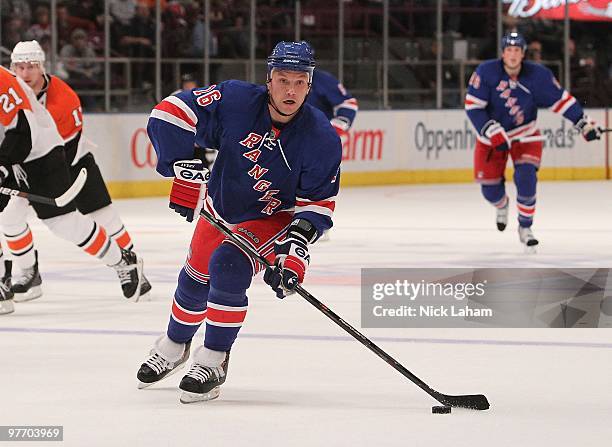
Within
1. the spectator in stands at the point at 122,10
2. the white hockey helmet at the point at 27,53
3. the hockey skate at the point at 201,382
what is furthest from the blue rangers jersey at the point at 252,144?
the spectator in stands at the point at 122,10

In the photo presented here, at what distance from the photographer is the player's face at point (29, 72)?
22.1 ft

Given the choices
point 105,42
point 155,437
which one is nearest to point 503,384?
point 155,437

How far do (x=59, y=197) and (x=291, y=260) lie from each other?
7.62 feet

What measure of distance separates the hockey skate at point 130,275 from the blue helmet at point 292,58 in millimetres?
2553

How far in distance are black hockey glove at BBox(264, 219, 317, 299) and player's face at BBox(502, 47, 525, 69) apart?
5.08m

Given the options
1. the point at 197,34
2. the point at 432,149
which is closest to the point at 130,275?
the point at 197,34

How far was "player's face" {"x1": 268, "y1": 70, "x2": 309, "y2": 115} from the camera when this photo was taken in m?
4.36

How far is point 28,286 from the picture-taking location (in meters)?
6.88

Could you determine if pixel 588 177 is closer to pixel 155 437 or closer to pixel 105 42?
pixel 105 42

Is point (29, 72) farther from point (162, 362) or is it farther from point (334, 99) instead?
point (334, 99)

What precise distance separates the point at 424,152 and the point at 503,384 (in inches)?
418

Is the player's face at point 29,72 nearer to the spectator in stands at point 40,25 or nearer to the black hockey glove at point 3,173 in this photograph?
the black hockey glove at point 3,173

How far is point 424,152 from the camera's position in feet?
49.9

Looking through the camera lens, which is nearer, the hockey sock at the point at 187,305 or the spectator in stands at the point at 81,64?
the hockey sock at the point at 187,305
